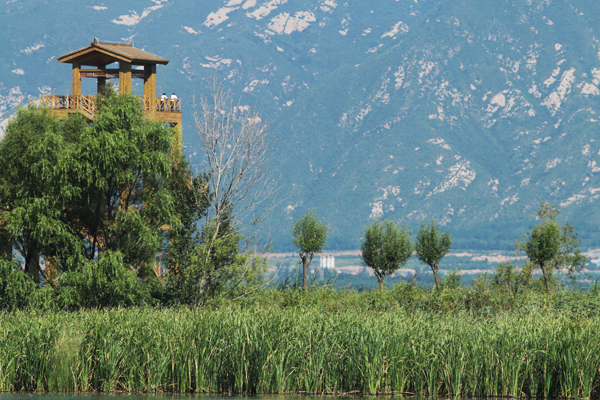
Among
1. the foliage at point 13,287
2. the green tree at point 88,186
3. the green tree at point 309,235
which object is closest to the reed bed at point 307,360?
the foliage at point 13,287

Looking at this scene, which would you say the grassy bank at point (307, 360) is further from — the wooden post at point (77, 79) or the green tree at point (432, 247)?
the green tree at point (432, 247)

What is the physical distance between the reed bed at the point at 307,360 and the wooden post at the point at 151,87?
20.3 metres

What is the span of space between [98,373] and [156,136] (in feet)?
50.8

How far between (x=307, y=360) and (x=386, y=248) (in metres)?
40.5

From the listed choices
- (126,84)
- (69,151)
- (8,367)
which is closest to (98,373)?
(8,367)

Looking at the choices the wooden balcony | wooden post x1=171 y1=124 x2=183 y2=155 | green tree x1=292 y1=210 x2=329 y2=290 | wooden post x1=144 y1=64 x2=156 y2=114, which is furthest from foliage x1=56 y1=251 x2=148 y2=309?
green tree x1=292 y1=210 x2=329 y2=290

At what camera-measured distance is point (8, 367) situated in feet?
69.1

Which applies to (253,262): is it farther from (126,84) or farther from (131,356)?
(131,356)

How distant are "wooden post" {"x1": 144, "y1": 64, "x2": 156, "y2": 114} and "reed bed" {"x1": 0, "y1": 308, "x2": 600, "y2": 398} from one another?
2033 cm

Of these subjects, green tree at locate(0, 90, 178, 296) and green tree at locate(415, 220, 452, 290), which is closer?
green tree at locate(0, 90, 178, 296)

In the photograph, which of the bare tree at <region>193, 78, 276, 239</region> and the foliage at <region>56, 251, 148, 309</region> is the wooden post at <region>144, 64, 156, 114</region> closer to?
the bare tree at <region>193, 78, 276, 239</region>

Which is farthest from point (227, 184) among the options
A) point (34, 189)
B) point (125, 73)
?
point (34, 189)

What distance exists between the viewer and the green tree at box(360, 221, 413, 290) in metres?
60.6

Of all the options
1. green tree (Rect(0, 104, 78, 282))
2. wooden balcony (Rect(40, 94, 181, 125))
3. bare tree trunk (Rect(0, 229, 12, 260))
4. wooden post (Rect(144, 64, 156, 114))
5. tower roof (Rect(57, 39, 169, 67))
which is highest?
tower roof (Rect(57, 39, 169, 67))
